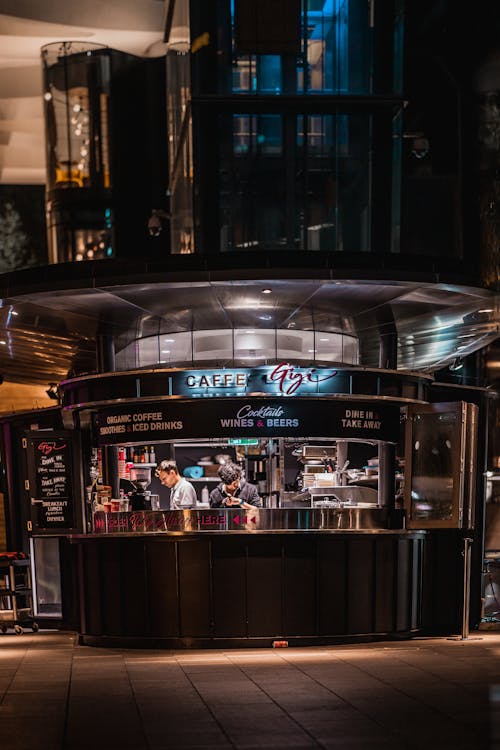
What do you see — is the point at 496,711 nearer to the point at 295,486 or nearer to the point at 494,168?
the point at 295,486

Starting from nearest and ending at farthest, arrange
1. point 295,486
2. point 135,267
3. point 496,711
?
1. point 496,711
2. point 135,267
3. point 295,486

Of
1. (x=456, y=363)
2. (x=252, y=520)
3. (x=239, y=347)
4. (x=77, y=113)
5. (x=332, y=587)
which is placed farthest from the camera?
(x=77, y=113)

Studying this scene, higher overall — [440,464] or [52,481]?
[440,464]

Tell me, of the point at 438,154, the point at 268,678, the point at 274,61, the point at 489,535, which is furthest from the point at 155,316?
the point at 438,154

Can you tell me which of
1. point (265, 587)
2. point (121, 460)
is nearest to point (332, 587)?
point (265, 587)

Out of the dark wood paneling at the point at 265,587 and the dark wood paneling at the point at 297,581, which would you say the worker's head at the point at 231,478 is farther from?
the dark wood paneling at the point at 297,581

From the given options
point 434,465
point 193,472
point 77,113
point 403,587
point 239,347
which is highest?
point 77,113

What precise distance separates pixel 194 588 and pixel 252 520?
0.97 m

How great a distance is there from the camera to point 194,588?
35.1ft

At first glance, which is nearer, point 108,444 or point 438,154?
point 108,444

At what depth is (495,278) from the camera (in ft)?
59.9

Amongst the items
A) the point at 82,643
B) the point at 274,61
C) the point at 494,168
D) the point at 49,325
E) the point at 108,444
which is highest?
the point at 274,61

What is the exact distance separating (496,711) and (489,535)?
321 inches

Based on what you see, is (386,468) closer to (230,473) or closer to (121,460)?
(230,473)
